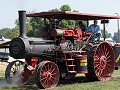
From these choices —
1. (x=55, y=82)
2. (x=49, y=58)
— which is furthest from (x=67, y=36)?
(x=55, y=82)

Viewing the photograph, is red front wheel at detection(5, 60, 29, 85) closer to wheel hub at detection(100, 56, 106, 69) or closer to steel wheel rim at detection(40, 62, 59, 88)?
steel wheel rim at detection(40, 62, 59, 88)

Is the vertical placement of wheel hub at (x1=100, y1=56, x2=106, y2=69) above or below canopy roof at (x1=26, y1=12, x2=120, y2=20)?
below

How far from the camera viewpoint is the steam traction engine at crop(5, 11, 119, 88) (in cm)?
979

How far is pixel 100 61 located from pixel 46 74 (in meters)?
2.65

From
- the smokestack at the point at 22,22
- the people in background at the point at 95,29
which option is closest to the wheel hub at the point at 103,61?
the people in background at the point at 95,29

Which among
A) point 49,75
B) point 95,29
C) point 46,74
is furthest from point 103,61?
point 46,74

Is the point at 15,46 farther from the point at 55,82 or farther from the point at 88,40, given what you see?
the point at 88,40

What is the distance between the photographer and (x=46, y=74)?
9594 millimetres

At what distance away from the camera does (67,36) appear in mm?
10844

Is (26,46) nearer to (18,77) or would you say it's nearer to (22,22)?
(22,22)

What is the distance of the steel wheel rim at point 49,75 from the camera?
9.48m

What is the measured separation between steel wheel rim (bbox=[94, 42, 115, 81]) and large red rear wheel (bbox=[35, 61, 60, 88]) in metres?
1.97

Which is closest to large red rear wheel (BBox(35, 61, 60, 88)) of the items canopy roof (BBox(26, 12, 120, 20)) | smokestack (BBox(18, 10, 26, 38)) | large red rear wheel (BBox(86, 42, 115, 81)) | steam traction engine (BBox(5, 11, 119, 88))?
steam traction engine (BBox(5, 11, 119, 88))

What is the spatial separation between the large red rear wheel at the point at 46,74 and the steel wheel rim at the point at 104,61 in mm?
1969
